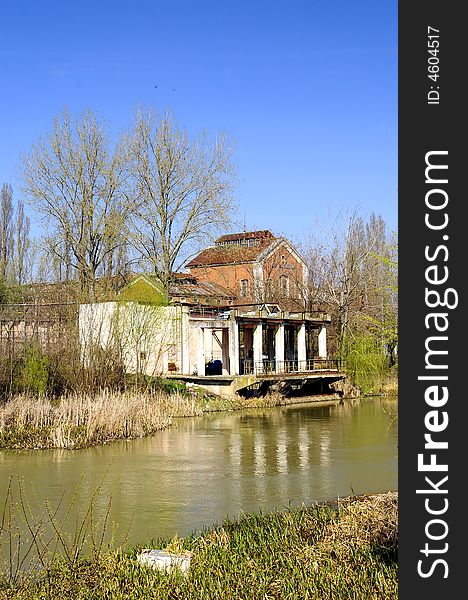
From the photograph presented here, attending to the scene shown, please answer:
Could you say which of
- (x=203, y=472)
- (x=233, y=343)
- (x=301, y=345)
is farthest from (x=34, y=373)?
(x=301, y=345)

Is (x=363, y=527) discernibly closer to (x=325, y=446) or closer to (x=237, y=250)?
(x=325, y=446)

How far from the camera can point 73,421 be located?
1722cm

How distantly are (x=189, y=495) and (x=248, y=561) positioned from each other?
5.07 metres

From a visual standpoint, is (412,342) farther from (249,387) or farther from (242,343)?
(242,343)

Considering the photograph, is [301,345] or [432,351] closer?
[432,351]

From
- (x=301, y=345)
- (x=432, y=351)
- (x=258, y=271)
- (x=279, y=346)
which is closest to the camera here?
(x=432, y=351)

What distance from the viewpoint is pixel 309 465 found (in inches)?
566

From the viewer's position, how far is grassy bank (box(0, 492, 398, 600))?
5.83 metres

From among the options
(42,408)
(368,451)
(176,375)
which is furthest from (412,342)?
(176,375)

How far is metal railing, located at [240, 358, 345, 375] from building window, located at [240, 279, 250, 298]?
25.0ft

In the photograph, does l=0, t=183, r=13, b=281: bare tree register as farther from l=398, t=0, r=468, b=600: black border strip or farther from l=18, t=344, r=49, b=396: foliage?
l=398, t=0, r=468, b=600: black border strip

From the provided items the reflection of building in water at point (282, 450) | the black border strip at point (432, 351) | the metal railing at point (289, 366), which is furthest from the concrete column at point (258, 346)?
the black border strip at point (432, 351)

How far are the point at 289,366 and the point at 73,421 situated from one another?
15.5 m

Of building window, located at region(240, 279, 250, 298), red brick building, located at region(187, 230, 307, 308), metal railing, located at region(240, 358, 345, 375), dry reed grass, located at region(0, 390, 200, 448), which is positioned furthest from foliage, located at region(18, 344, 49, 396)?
building window, located at region(240, 279, 250, 298)
